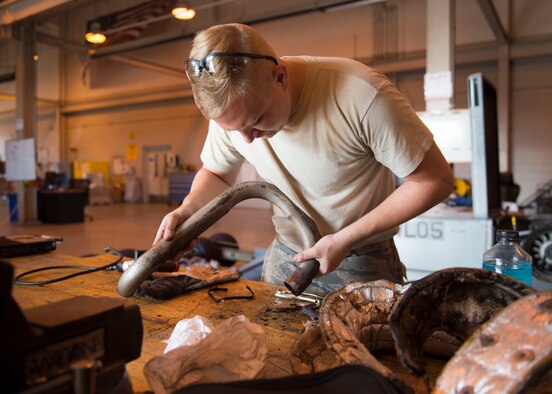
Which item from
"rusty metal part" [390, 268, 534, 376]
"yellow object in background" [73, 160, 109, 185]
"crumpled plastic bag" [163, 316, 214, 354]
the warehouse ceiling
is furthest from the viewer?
"yellow object in background" [73, 160, 109, 185]

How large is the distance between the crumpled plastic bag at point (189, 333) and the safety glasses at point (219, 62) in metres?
0.57

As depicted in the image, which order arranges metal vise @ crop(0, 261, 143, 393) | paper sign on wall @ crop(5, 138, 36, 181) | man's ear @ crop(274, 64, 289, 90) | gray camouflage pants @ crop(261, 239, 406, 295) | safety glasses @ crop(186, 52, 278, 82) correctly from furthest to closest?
1. paper sign on wall @ crop(5, 138, 36, 181)
2. gray camouflage pants @ crop(261, 239, 406, 295)
3. man's ear @ crop(274, 64, 289, 90)
4. safety glasses @ crop(186, 52, 278, 82)
5. metal vise @ crop(0, 261, 143, 393)

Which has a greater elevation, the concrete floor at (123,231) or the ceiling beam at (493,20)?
the ceiling beam at (493,20)

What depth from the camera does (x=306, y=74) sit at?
4.23 feet

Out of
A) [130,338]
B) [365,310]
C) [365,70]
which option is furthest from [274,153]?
[130,338]

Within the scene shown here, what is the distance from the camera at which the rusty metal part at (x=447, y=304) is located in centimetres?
72

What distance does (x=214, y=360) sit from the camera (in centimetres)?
77

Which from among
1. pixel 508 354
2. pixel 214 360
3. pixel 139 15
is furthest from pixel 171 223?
pixel 139 15

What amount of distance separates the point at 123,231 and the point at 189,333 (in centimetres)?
628

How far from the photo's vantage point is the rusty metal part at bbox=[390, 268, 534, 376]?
2.35 ft

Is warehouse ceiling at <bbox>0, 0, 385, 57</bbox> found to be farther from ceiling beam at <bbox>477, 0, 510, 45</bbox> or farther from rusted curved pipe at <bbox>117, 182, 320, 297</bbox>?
rusted curved pipe at <bbox>117, 182, 320, 297</bbox>

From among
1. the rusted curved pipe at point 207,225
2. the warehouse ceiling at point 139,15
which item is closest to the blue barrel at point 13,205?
the warehouse ceiling at point 139,15

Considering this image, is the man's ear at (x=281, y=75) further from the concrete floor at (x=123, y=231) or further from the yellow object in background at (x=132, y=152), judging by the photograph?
the yellow object in background at (x=132, y=152)

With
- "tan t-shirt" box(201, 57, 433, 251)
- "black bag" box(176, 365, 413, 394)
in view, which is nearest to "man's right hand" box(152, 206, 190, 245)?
"tan t-shirt" box(201, 57, 433, 251)
